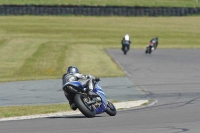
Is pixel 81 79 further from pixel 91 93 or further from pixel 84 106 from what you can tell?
pixel 84 106

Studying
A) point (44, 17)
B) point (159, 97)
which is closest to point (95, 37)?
point (44, 17)

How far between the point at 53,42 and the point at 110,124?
104 ft

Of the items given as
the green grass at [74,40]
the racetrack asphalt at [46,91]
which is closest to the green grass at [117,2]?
the green grass at [74,40]

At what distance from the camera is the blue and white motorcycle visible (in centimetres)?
1313

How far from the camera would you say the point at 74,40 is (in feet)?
153

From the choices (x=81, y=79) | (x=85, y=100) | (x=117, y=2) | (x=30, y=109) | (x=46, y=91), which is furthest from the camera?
(x=117, y=2)

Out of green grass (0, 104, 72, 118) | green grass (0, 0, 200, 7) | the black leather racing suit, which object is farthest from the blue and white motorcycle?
green grass (0, 0, 200, 7)

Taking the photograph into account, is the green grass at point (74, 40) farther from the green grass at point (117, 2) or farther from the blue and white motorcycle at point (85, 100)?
the blue and white motorcycle at point (85, 100)

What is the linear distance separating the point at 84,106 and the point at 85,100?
0.16 meters

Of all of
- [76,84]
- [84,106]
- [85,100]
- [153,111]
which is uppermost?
[76,84]

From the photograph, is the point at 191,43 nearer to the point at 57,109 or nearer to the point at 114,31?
the point at 114,31

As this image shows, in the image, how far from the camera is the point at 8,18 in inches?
2063

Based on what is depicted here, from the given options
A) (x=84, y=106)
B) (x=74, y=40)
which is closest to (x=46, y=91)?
(x=84, y=106)

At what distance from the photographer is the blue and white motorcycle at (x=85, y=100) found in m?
13.1
